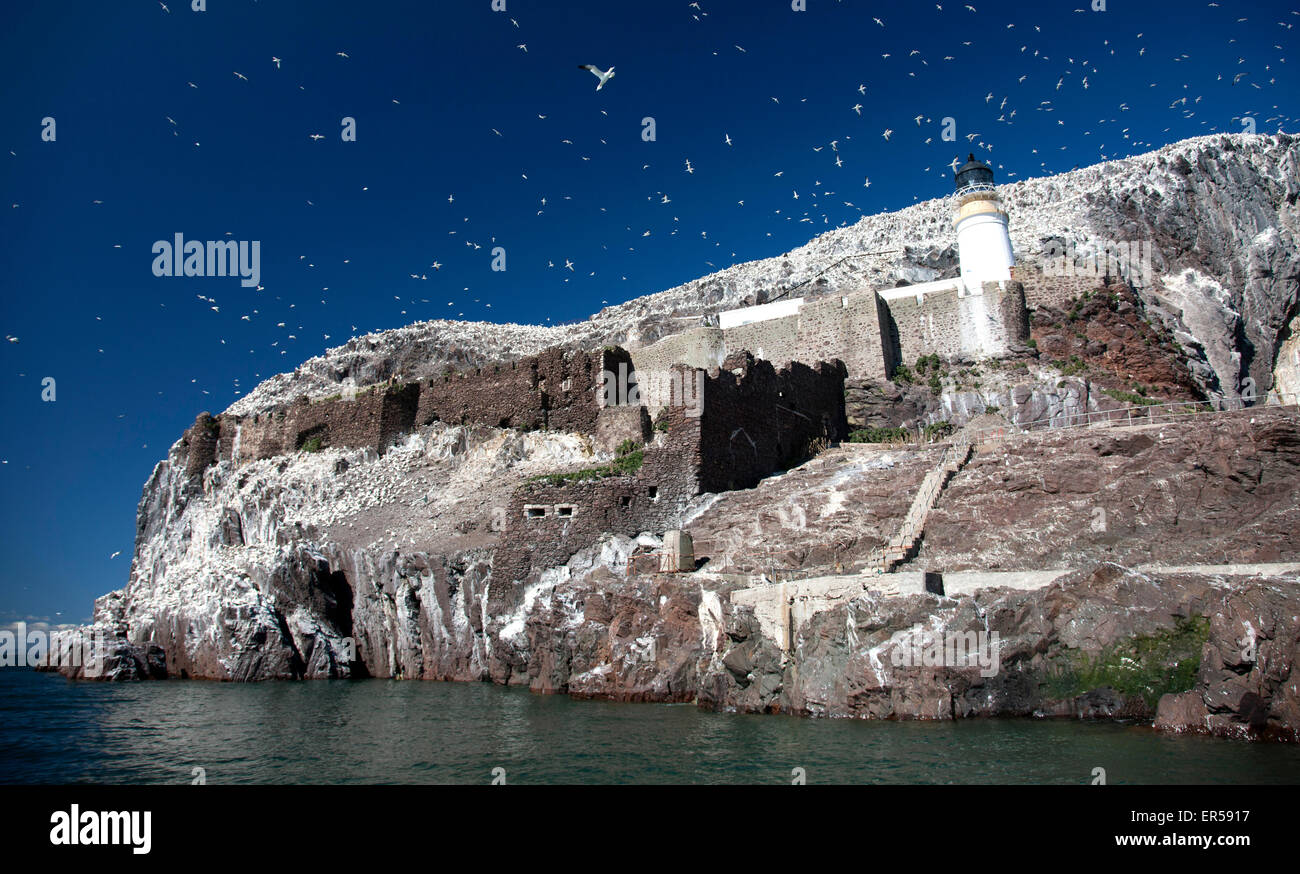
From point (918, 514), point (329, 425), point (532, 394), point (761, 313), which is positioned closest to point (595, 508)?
point (532, 394)

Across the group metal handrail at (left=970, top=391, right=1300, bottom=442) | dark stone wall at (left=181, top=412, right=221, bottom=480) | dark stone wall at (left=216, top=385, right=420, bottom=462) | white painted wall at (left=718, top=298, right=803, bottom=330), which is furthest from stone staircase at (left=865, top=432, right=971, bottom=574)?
dark stone wall at (left=181, top=412, right=221, bottom=480)

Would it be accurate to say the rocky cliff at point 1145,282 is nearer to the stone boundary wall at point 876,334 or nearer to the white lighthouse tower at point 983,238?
the white lighthouse tower at point 983,238

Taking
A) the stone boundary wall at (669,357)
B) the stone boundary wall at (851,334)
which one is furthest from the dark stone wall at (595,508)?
the stone boundary wall at (851,334)

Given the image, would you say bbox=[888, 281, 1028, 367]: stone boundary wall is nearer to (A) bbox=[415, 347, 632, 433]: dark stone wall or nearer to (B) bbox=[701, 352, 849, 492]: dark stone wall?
(B) bbox=[701, 352, 849, 492]: dark stone wall

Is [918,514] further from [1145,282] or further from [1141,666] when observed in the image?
[1145,282]

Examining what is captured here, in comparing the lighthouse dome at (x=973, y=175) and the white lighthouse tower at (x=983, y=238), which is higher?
the lighthouse dome at (x=973, y=175)
